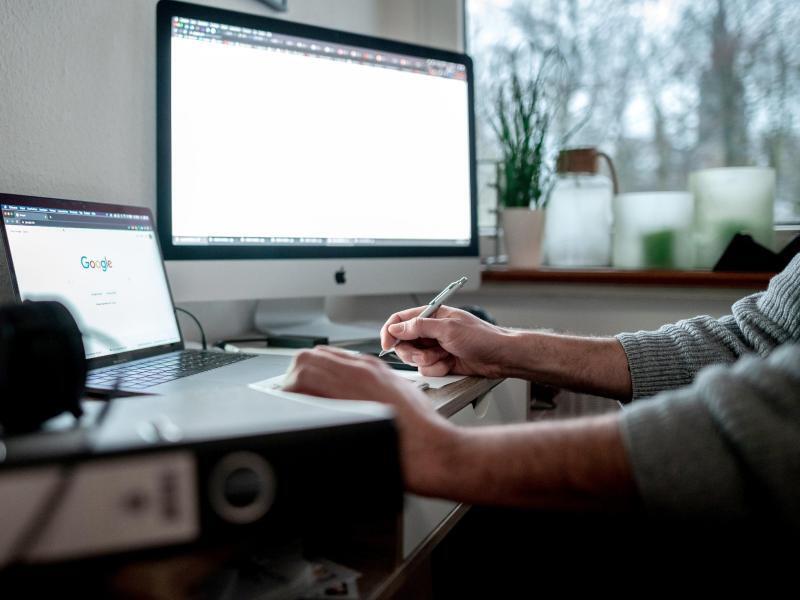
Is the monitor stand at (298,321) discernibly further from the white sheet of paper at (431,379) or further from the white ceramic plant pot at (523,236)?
the white ceramic plant pot at (523,236)

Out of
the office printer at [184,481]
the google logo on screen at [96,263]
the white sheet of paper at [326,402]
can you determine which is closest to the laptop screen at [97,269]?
the google logo on screen at [96,263]

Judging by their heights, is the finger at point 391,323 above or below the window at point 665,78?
below

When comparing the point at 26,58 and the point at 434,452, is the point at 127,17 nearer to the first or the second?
→ the point at 26,58

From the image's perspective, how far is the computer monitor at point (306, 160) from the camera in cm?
99

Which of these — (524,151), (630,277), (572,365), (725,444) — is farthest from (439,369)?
(524,151)

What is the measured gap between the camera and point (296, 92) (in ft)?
3.59

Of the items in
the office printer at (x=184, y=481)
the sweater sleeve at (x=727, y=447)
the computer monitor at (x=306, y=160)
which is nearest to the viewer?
the office printer at (x=184, y=481)

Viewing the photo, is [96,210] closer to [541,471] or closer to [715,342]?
[541,471]

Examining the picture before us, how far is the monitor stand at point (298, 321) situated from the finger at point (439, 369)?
13.4 inches

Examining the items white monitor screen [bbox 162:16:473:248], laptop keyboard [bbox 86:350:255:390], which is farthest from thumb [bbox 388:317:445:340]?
white monitor screen [bbox 162:16:473:248]

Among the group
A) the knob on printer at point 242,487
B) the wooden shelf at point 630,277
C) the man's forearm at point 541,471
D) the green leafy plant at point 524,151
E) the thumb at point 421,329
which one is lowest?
the man's forearm at point 541,471

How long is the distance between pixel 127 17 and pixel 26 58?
22 cm

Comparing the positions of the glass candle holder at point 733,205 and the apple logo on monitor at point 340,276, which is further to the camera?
the glass candle holder at point 733,205

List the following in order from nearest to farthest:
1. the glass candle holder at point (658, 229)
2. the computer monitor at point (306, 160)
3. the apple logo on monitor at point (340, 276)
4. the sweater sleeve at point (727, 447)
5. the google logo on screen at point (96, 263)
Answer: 1. the sweater sleeve at point (727, 447)
2. the google logo on screen at point (96, 263)
3. the computer monitor at point (306, 160)
4. the apple logo on monitor at point (340, 276)
5. the glass candle holder at point (658, 229)
